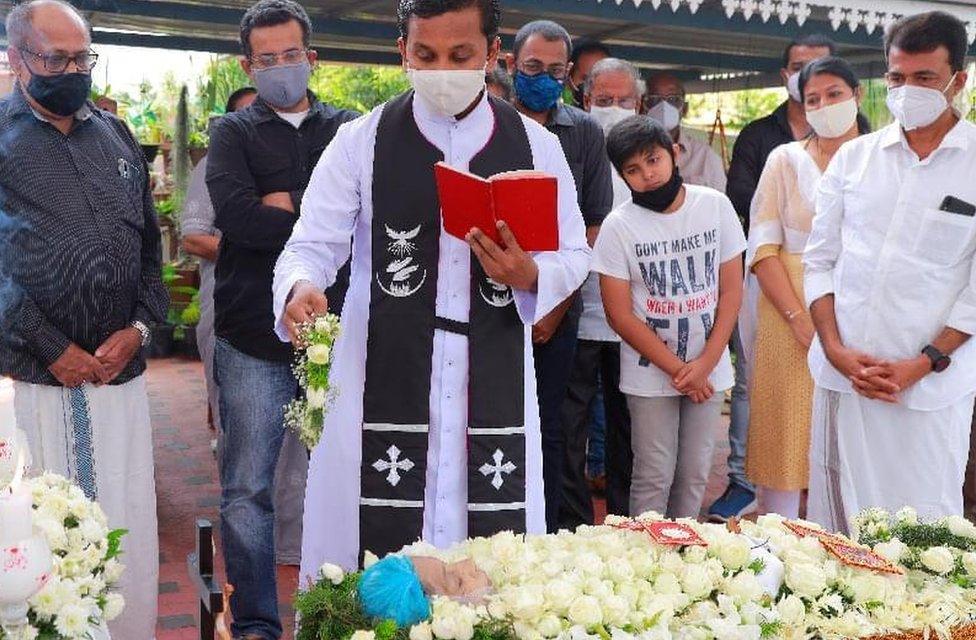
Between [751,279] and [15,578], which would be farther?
[751,279]

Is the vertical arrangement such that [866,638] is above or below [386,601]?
below

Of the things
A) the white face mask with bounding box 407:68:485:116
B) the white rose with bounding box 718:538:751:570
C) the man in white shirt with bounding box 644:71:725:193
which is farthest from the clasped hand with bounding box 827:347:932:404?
the man in white shirt with bounding box 644:71:725:193

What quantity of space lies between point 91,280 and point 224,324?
19.9 inches

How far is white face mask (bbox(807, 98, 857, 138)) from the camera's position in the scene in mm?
5039

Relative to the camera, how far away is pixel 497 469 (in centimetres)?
320

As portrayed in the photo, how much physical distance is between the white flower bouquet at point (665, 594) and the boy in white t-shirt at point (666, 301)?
6.53 feet

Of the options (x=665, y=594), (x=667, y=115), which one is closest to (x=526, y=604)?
(x=665, y=594)

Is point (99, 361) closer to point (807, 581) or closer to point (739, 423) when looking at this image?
point (807, 581)

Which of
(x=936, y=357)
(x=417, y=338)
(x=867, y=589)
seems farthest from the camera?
(x=936, y=357)

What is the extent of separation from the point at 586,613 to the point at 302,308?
113cm

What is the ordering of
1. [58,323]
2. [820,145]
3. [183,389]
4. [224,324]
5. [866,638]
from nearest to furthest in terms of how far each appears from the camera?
[866,638] < [58,323] < [224,324] < [820,145] < [183,389]

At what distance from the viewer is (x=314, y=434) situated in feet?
9.80

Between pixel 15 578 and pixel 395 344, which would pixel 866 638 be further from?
pixel 15 578

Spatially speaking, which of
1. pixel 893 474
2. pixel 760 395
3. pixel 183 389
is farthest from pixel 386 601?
pixel 183 389
